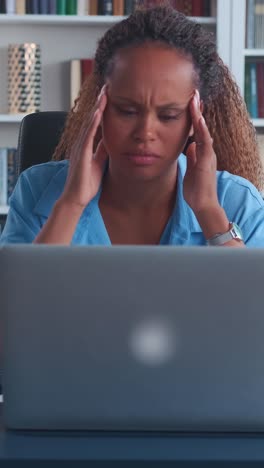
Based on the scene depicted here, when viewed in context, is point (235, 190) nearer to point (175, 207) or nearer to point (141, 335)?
point (175, 207)

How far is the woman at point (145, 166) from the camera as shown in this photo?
153cm

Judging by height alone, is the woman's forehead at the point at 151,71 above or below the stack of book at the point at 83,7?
below

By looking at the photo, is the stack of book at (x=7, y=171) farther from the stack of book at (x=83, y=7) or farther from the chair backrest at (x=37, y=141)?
the chair backrest at (x=37, y=141)

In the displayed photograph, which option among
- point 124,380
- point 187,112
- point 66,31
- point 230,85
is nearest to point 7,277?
point 124,380

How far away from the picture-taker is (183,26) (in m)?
1.69

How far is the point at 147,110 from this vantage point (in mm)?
1511

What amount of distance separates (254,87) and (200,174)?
1.92m

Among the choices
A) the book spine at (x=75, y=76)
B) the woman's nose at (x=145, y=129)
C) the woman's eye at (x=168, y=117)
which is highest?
the book spine at (x=75, y=76)

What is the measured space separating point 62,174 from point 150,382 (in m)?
1.02

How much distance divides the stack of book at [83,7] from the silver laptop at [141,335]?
2.78 m

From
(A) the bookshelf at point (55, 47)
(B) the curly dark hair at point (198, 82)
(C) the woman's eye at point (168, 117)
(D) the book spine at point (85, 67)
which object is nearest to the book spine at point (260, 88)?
(A) the bookshelf at point (55, 47)

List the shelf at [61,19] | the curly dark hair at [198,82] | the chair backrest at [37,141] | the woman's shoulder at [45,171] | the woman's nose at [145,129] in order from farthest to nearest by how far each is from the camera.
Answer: the shelf at [61,19] < the chair backrest at [37,141] < the woman's shoulder at [45,171] < the curly dark hair at [198,82] < the woman's nose at [145,129]

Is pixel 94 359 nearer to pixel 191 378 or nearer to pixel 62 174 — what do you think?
pixel 191 378

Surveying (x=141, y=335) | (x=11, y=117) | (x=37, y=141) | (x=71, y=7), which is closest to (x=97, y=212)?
(x=37, y=141)
